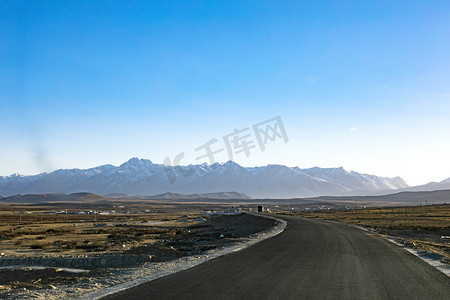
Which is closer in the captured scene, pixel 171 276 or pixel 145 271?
pixel 171 276

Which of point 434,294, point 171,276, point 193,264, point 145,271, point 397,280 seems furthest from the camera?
point 193,264

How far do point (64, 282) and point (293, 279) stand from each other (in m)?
8.06

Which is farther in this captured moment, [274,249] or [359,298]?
[274,249]

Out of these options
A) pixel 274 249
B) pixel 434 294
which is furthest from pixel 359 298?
pixel 274 249

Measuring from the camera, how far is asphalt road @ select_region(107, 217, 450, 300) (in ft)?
36.8

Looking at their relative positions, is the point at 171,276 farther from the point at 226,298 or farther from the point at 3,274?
the point at 3,274

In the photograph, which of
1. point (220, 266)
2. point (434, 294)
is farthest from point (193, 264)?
point (434, 294)

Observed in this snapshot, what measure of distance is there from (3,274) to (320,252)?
51.2ft

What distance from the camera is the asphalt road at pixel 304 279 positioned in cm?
1122

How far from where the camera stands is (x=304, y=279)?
1341 centimetres

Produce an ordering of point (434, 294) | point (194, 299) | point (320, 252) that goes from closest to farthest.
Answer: point (194, 299), point (434, 294), point (320, 252)

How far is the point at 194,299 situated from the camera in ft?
34.7

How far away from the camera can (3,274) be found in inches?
776

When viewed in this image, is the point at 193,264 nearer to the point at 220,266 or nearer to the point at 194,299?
the point at 220,266
